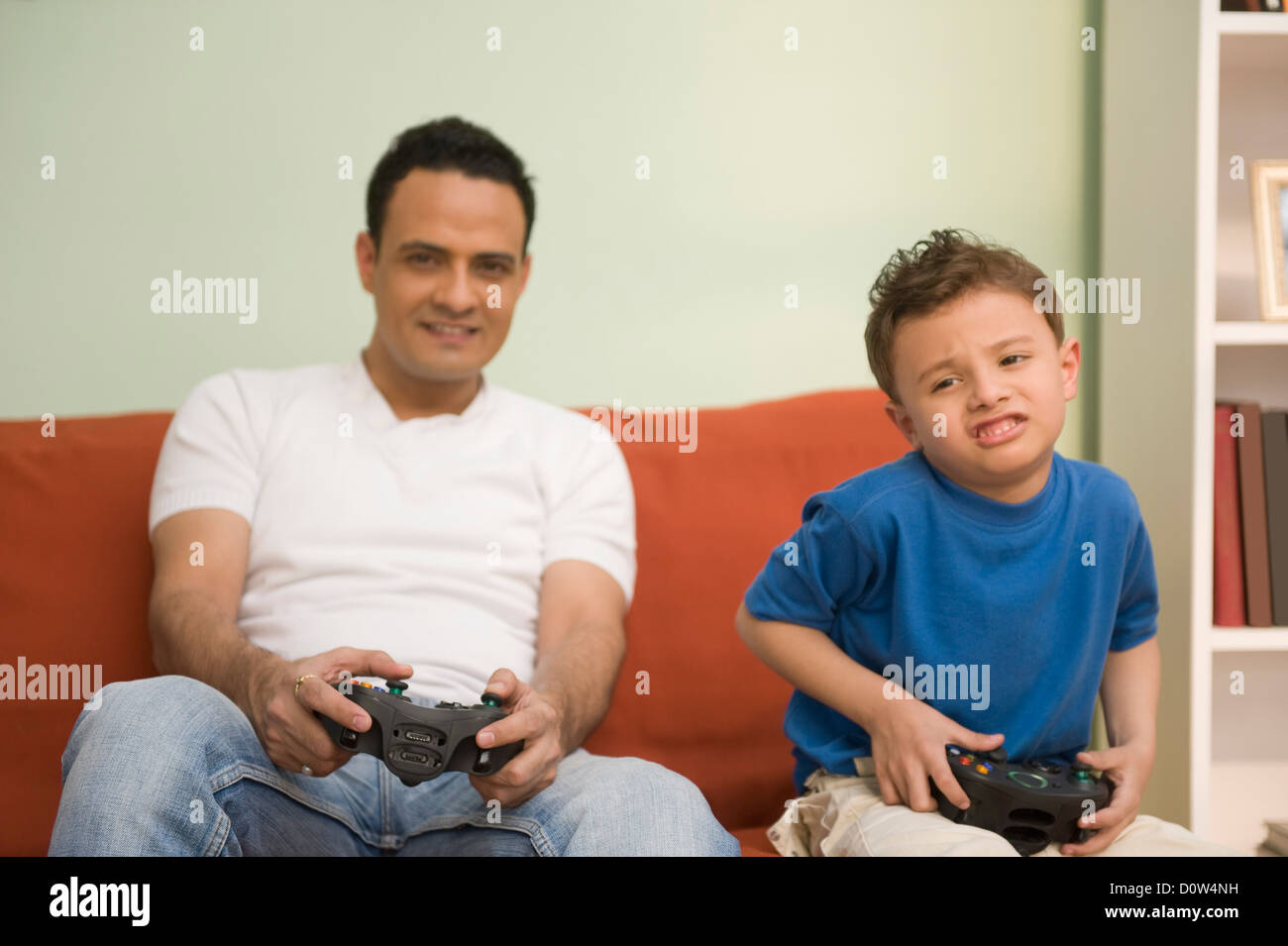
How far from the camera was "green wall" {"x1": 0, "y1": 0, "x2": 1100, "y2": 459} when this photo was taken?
1.54 metres

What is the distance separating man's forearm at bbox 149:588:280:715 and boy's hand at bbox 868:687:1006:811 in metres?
0.58

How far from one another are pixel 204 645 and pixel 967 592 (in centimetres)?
77

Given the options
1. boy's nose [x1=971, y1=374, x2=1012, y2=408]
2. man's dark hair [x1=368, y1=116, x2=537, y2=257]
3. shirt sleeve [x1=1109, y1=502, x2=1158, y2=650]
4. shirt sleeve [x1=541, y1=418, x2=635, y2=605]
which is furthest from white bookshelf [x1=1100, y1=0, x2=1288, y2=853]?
man's dark hair [x1=368, y1=116, x2=537, y2=257]

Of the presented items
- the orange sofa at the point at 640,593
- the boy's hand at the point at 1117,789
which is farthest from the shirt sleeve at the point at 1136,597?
the orange sofa at the point at 640,593

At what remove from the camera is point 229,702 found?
2.95ft

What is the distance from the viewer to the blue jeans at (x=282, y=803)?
793mm

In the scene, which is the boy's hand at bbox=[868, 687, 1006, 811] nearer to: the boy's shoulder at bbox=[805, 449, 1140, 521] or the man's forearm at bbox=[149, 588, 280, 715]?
the boy's shoulder at bbox=[805, 449, 1140, 521]

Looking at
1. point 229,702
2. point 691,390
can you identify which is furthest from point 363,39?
point 229,702

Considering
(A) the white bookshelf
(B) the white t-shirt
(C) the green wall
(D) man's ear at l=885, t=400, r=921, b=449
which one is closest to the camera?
(D) man's ear at l=885, t=400, r=921, b=449

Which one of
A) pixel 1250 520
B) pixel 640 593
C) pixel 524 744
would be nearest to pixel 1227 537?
pixel 1250 520

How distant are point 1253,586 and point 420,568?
1.12 meters

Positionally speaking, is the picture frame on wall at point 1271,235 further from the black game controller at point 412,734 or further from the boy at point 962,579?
the black game controller at point 412,734

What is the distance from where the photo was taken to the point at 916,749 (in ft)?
2.91

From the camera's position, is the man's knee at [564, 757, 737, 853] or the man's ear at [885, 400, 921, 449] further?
the man's ear at [885, 400, 921, 449]
